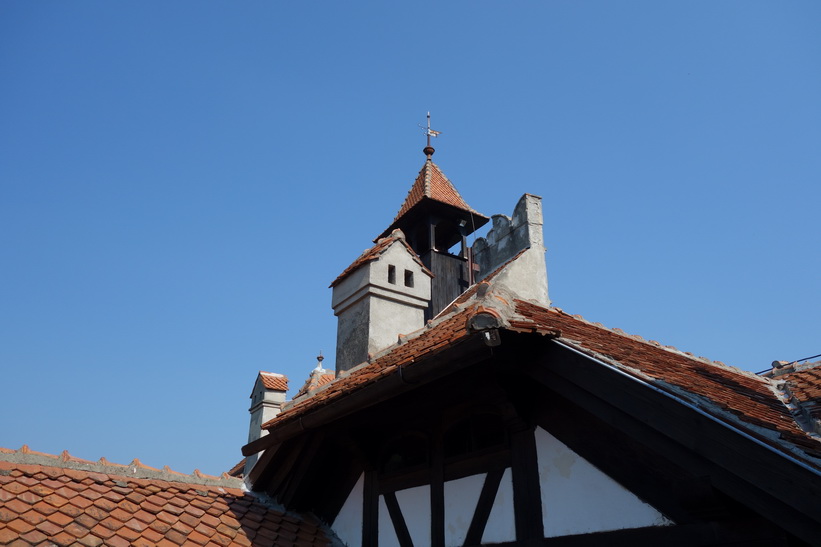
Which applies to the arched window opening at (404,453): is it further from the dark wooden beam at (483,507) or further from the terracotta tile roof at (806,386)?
the terracotta tile roof at (806,386)

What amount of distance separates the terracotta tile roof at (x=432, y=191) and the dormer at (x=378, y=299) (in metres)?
7.07

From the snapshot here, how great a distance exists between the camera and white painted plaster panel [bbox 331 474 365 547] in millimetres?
6905

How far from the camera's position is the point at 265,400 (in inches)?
566

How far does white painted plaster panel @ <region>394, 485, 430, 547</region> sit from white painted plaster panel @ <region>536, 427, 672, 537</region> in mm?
1433

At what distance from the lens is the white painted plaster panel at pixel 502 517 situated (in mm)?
5273

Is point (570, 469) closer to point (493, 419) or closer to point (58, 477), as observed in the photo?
point (493, 419)

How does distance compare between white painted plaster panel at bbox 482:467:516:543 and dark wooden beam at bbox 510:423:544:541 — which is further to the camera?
white painted plaster panel at bbox 482:467:516:543

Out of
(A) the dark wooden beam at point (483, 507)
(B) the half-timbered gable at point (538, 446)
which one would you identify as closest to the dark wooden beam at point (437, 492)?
(B) the half-timbered gable at point (538, 446)

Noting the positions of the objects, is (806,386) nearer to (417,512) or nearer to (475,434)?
(475,434)

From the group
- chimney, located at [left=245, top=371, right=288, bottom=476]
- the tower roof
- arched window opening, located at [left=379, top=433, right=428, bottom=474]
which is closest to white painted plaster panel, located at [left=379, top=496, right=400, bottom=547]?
arched window opening, located at [left=379, top=433, right=428, bottom=474]

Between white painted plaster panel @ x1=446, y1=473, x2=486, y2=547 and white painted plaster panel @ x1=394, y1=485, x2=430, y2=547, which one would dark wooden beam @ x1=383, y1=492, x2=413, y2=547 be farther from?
white painted plaster panel @ x1=446, y1=473, x2=486, y2=547

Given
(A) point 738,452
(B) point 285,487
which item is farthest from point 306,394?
(A) point 738,452

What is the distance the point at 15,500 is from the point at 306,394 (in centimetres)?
333

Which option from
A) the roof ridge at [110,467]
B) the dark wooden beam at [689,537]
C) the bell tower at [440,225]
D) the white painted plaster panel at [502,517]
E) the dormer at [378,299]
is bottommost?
the dark wooden beam at [689,537]
